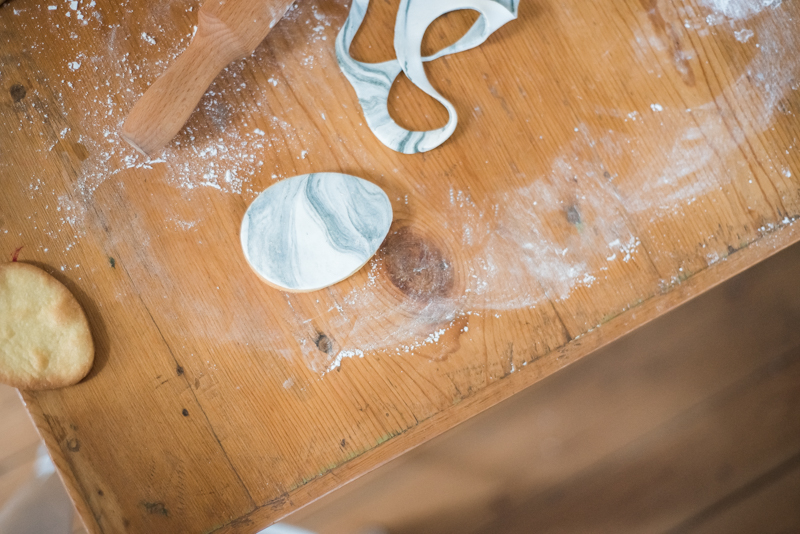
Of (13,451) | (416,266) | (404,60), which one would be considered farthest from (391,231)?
(13,451)

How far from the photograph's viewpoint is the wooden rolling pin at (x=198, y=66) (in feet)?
A: 1.52

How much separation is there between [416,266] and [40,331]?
42cm

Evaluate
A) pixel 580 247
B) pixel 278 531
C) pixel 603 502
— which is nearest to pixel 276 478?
pixel 278 531

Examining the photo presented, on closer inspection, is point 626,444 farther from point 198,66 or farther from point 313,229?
point 198,66

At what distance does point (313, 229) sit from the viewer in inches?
19.7

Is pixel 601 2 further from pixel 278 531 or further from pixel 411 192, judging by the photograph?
pixel 278 531

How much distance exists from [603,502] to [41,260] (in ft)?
2.85

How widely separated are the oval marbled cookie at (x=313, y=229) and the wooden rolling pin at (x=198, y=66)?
0.40 feet

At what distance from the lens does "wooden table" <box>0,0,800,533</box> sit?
51 cm

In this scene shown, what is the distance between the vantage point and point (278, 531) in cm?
72

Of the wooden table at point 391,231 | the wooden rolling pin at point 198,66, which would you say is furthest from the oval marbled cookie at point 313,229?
the wooden rolling pin at point 198,66

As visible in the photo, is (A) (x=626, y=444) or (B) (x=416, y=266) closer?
(B) (x=416, y=266)

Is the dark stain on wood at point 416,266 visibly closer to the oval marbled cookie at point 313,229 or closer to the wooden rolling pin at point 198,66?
the oval marbled cookie at point 313,229

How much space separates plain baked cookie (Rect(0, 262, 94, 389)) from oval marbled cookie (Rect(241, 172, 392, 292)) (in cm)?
20
